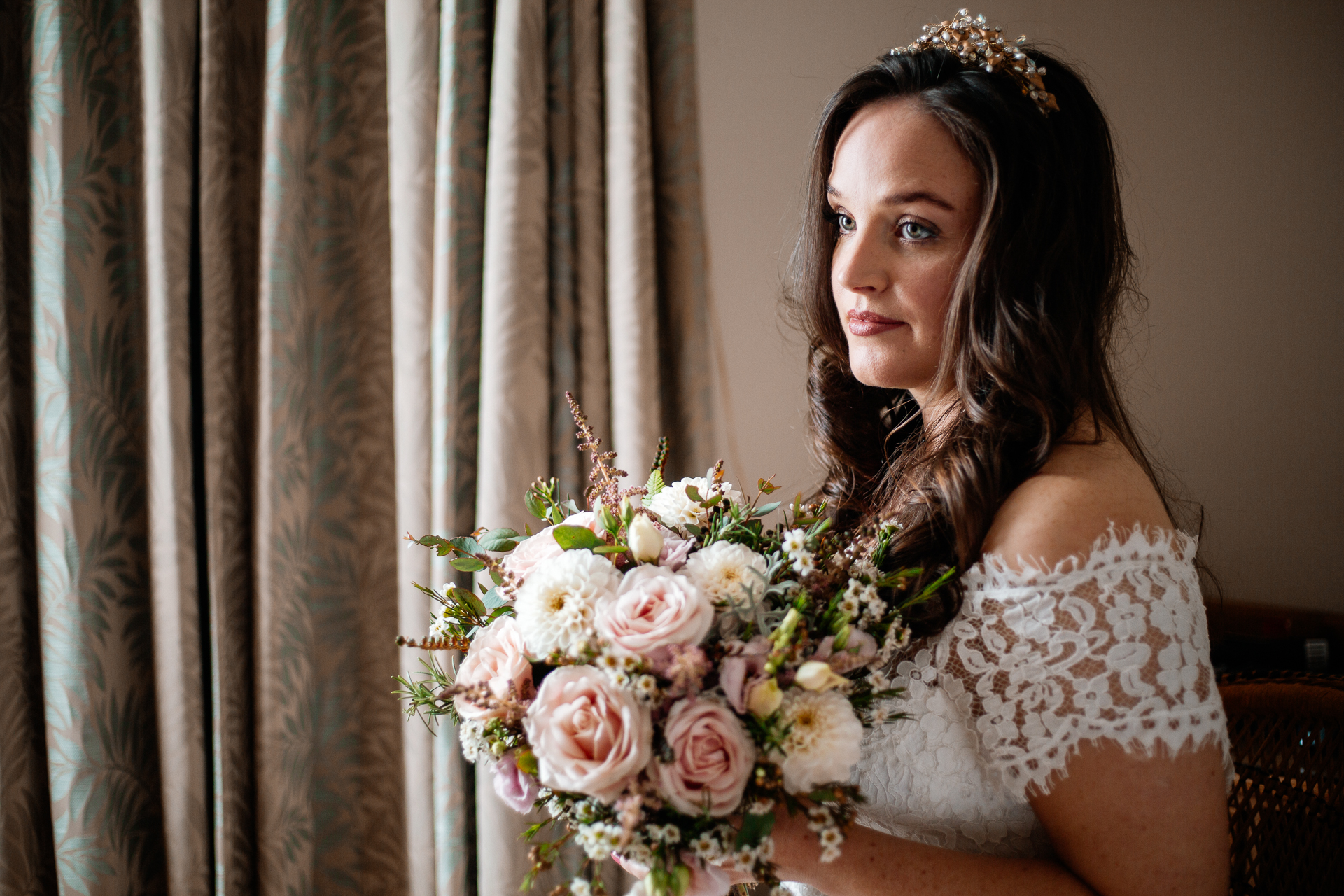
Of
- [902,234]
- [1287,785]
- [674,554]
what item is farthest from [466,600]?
[1287,785]

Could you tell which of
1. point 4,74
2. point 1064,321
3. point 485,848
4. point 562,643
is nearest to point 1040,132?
point 1064,321

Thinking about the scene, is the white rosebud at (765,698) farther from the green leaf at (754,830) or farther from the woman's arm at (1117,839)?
the woman's arm at (1117,839)

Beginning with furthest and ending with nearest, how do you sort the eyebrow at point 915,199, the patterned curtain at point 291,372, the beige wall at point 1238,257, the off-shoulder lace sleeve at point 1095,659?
the beige wall at point 1238,257 < the patterned curtain at point 291,372 < the eyebrow at point 915,199 < the off-shoulder lace sleeve at point 1095,659

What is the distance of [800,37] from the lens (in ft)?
7.42

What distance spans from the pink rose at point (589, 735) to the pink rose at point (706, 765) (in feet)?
0.09

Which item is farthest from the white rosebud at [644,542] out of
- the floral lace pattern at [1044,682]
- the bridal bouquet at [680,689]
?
the floral lace pattern at [1044,682]

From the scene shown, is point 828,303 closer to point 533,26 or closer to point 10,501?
point 533,26

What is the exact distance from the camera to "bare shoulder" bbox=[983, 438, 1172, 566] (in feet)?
2.84

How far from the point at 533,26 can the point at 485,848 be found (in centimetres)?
155

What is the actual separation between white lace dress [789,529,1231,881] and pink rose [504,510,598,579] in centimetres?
41

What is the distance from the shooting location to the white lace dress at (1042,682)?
825 millimetres

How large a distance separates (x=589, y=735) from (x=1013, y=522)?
510 mm

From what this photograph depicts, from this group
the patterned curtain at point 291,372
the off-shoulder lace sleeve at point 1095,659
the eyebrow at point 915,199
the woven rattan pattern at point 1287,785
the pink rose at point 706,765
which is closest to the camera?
the pink rose at point 706,765

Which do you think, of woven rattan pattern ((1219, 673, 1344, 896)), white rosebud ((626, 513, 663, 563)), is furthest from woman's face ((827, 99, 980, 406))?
woven rattan pattern ((1219, 673, 1344, 896))
